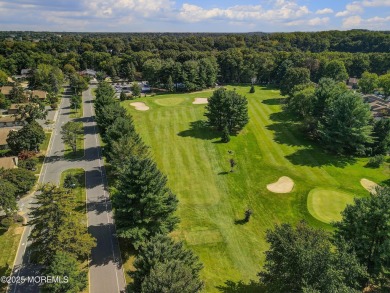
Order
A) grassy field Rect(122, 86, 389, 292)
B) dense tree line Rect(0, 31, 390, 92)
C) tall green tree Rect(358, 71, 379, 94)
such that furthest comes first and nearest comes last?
1. dense tree line Rect(0, 31, 390, 92)
2. tall green tree Rect(358, 71, 379, 94)
3. grassy field Rect(122, 86, 389, 292)

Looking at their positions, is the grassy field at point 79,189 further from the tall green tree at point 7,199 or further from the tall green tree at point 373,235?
the tall green tree at point 373,235

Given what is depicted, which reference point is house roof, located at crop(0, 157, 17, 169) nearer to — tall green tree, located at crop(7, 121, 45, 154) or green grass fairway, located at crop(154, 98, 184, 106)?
tall green tree, located at crop(7, 121, 45, 154)

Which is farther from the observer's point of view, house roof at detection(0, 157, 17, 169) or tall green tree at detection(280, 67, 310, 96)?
tall green tree at detection(280, 67, 310, 96)

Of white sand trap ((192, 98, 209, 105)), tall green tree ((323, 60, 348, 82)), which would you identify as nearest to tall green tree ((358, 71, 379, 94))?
tall green tree ((323, 60, 348, 82))

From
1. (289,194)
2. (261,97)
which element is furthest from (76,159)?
(261,97)

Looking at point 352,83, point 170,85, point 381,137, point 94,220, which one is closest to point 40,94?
point 170,85

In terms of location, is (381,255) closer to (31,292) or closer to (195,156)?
(31,292)
